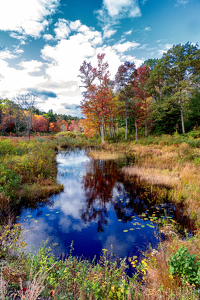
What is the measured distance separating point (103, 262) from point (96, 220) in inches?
→ 78.6

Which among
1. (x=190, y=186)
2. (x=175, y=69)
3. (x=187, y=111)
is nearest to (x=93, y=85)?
(x=175, y=69)

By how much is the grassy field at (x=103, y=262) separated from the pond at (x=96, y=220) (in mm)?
384

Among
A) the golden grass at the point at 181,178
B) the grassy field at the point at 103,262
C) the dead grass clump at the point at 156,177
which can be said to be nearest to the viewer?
the grassy field at the point at 103,262

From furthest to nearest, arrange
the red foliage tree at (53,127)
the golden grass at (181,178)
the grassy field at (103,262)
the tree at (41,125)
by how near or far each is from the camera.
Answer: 1. the red foliage tree at (53,127)
2. the tree at (41,125)
3. the golden grass at (181,178)
4. the grassy field at (103,262)

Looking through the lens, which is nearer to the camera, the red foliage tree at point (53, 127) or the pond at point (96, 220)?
the pond at point (96, 220)

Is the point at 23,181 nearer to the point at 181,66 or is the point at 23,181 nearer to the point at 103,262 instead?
the point at 103,262

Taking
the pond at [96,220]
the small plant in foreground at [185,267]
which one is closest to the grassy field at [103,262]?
the small plant in foreground at [185,267]

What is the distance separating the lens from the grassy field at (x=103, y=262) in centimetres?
223

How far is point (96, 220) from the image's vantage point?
564 cm

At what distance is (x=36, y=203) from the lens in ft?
21.8

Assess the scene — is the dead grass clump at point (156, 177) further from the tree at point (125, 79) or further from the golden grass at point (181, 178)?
the tree at point (125, 79)

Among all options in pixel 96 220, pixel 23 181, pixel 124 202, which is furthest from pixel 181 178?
pixel 23 181

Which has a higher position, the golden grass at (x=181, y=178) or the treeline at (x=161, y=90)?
the treeline at (x=161, y=90)

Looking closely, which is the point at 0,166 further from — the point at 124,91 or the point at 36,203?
the point at 124,91
